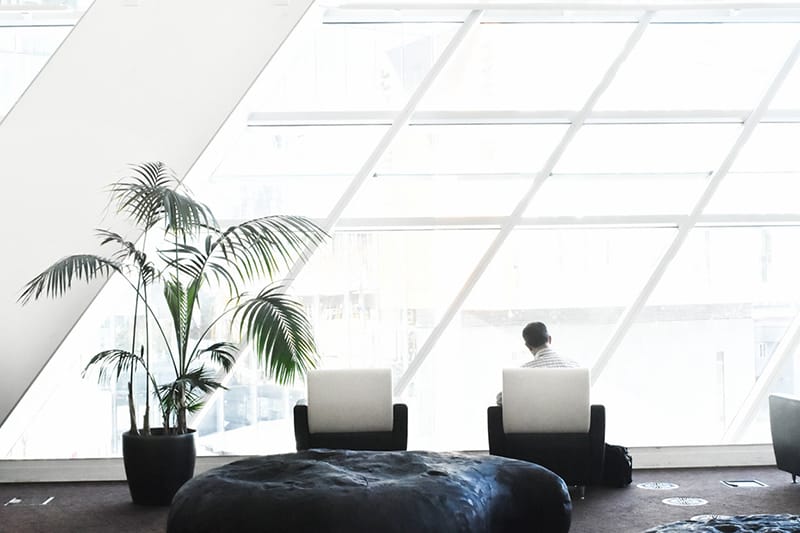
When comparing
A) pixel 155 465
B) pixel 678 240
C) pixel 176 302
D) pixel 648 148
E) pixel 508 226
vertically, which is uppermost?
pixel 648 148

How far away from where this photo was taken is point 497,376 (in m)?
8.54

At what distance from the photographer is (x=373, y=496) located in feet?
→ 14.1

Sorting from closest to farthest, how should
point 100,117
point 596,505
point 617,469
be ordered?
point 596,505 → point 617,469 → point 100,117

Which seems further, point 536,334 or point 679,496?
point 536,334

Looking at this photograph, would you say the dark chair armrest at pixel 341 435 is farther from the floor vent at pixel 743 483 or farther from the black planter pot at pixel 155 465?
the floor vent at pixel 743 483

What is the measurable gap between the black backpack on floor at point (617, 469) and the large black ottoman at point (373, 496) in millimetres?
2005

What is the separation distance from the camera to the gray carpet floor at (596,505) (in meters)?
5.92

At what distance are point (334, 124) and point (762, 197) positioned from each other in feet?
12.7

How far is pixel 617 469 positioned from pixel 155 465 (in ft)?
10.7

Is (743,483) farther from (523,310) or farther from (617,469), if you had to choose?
(523,310)

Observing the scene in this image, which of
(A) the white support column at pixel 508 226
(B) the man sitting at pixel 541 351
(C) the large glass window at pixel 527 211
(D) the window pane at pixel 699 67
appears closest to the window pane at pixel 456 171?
(C) the large glass window at pixel 527 211

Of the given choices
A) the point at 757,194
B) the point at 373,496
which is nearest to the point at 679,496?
the point at 373,496

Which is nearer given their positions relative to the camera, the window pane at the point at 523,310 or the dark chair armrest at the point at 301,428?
the dark chair armrest at the point at 301,428

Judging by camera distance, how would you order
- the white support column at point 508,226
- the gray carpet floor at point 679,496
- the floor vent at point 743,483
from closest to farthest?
the gray carpet floor at point 679,496 → the floor vent at point 743,483 → the white support column at point 508,226
